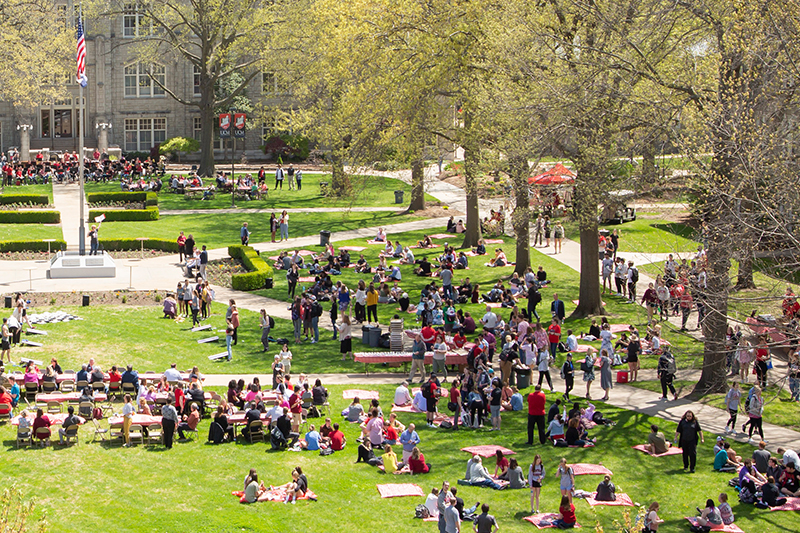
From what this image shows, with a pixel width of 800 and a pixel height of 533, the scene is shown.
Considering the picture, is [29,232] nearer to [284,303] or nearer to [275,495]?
[284,303]

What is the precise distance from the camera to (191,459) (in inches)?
821

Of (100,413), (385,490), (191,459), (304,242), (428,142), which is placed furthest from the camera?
(304,242)

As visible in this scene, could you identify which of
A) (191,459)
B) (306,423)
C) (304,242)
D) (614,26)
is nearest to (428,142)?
(304,242)

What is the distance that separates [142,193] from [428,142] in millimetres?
22350

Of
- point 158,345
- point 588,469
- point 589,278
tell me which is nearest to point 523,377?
point 588,469

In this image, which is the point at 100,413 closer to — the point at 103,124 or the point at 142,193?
the point at 142,193

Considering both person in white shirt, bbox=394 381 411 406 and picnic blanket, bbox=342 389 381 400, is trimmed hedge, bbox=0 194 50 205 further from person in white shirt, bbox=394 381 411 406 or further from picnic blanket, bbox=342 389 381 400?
person in white shirt, bbox=394 381 411 406

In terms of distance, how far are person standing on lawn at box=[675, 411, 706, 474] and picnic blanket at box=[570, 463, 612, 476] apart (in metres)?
1.78

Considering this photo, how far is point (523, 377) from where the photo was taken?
2677 centimetres

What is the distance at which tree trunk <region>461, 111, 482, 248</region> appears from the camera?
36.0 m

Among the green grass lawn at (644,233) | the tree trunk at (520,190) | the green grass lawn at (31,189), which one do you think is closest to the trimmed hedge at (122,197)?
the green grass lawn at (31,189)

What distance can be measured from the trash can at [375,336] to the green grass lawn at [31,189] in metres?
32.7

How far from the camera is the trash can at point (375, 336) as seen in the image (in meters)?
30.1

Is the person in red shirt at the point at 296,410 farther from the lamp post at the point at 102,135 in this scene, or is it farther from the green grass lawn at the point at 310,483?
the lamp post at the point at 102,135
